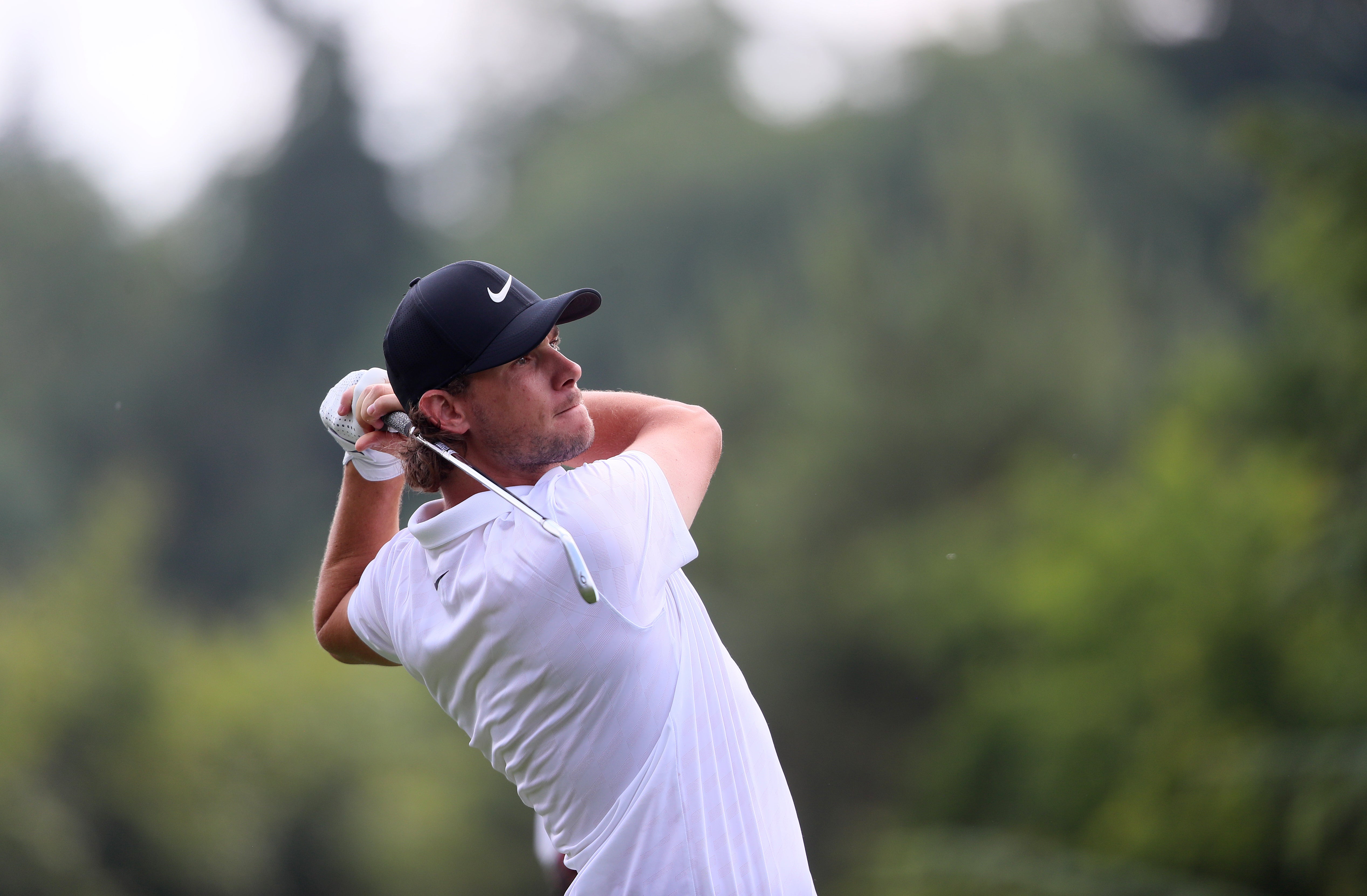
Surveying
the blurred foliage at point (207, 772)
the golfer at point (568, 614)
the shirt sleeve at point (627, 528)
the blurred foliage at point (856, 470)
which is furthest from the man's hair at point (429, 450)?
the blurred foliage at point (207, 772)

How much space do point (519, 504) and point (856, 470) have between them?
16738 millimetres

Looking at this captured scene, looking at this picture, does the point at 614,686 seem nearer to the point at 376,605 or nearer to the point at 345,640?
the point at 376,605

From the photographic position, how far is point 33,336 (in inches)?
1102

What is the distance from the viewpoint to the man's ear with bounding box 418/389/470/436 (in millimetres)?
2119

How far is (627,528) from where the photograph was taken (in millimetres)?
1971

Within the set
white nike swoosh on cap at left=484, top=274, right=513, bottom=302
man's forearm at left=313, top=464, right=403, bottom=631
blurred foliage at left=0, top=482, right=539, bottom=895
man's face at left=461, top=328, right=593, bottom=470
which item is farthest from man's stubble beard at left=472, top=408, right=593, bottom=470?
blurred foliage at left=0, top=482, right=539, bottom=895

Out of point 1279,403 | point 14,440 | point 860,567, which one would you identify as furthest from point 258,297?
point 1279,403

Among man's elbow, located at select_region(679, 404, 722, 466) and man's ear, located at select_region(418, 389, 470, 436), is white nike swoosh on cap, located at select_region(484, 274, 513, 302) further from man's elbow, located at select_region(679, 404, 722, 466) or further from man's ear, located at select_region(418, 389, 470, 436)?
man's elbow, located at select_region(679, 404, 722, 466)

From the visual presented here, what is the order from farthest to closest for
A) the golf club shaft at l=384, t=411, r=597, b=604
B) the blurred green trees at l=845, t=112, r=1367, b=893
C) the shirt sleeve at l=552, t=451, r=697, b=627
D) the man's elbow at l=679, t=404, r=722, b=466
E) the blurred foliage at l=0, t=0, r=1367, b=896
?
1. the blurred foliage at l=0, t=0, r=1367, b=896
2. the blurred green trees at l=845, t=112, r=1367, b=893
3. the man's elbow at l=679, t=404, r=722, b=466
4. the shirt sleeve at l=552, t=451, r=697, b=627
5. the golf club shaft at l=384, t=411, r=597, b=604

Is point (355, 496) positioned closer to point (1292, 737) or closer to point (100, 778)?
point (1292, 737)

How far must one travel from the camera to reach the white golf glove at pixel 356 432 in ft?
7.72

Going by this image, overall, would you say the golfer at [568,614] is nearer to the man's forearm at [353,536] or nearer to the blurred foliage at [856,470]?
the man's forearm at [353,536]

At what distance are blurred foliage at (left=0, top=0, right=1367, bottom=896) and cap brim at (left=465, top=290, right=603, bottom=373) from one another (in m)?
4.95

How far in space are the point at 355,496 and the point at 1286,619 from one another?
901 cm
